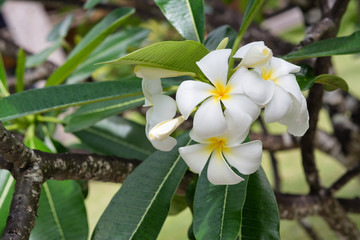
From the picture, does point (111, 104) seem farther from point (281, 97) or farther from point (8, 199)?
point (281, 97)

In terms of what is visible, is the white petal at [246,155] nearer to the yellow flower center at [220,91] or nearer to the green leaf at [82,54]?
the yellow flower center at [220,91]

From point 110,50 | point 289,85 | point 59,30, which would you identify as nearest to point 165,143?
point 289,85

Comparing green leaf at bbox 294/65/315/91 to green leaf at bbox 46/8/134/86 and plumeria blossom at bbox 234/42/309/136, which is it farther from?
green leaf at bbox 46/8/134/86

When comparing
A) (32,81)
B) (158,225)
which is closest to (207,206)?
(158,225)

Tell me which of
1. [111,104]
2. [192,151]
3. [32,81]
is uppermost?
[32,81]

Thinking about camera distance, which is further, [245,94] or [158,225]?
[158,225]
